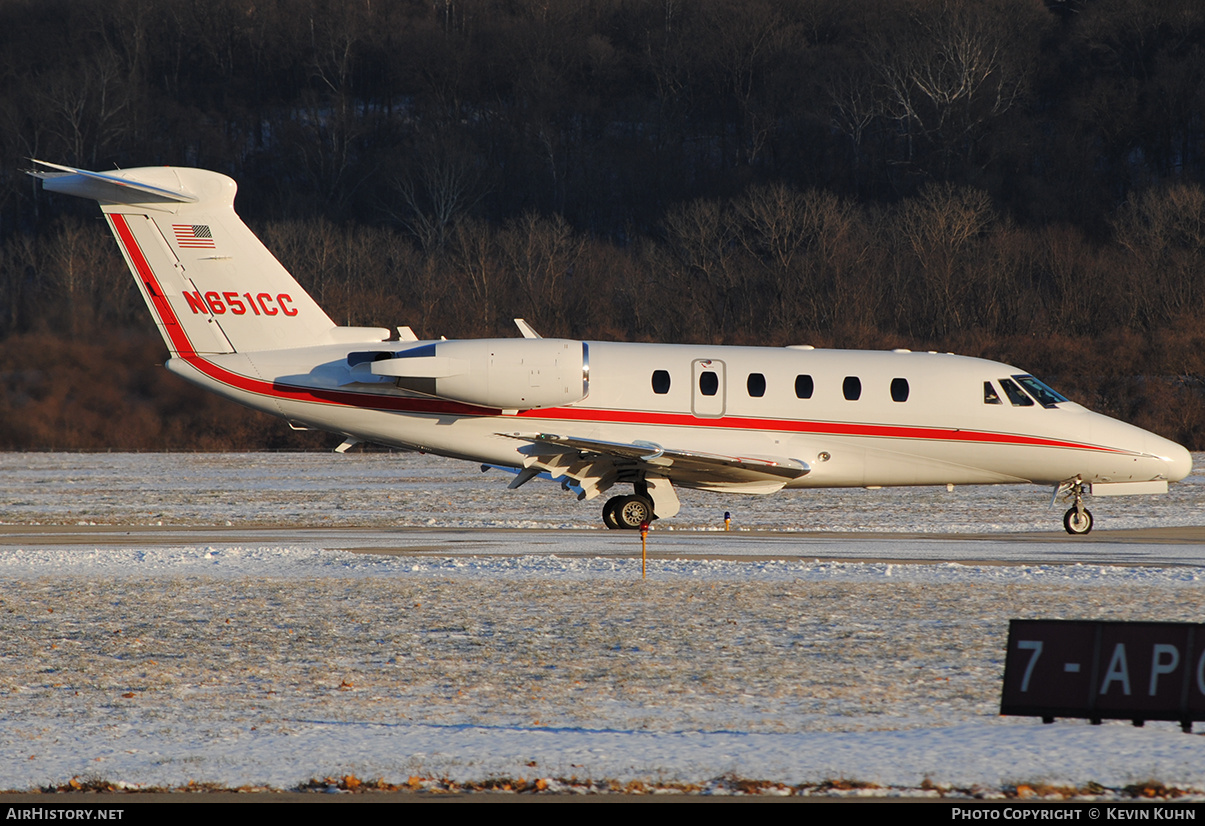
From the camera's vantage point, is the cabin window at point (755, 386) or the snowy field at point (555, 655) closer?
the snowy field at point (555, 655)

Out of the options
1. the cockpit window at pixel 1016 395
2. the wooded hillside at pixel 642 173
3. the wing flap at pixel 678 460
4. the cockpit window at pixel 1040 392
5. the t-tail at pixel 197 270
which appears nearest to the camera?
the wing flap at pixel 678 460

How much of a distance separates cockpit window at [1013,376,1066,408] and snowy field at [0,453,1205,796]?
2.20 m

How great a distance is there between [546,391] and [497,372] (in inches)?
30.8

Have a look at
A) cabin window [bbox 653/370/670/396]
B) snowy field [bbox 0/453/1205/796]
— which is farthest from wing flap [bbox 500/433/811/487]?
snowy field [bbox 0/453/1205/796]

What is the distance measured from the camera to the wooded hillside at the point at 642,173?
49.6m

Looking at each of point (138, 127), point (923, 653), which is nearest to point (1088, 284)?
point (923, 653)

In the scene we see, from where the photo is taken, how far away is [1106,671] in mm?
7188

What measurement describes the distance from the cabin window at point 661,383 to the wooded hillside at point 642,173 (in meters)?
19.1

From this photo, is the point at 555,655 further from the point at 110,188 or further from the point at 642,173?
the point at 642,173

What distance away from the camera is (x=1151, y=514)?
24.9 meters

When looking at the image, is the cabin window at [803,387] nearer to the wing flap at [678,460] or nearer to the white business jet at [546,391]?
the white business jet at [546,391]

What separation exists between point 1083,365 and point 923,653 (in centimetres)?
4230

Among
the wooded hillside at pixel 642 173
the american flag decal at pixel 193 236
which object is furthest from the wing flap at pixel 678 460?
the wooded hillside at pixel 642 173

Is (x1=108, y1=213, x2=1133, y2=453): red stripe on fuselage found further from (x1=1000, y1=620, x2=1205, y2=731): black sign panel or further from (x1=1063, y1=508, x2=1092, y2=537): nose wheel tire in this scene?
(x1=1000, y1=620, x2=1205, y2=731): black sign panel
